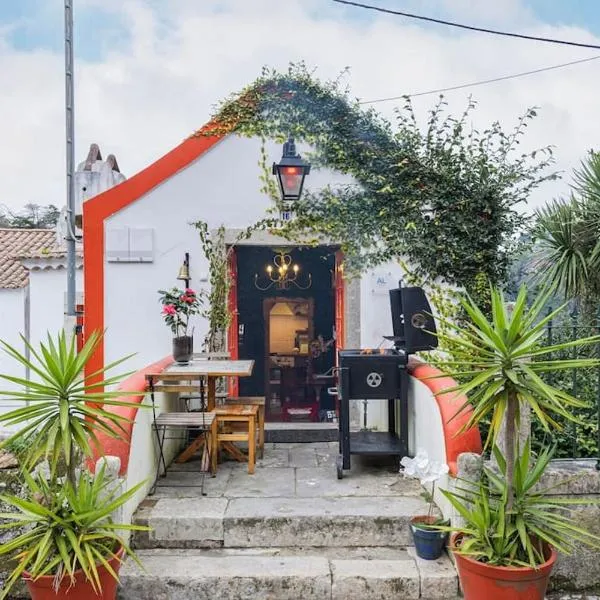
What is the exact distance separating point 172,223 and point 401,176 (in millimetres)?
2650

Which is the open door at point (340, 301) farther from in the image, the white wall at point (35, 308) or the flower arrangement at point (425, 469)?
the white wall at point (35, 308)

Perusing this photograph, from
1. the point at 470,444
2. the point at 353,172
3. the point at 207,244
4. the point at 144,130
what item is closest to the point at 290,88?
the point at 353,172

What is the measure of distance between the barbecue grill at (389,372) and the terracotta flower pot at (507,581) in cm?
168

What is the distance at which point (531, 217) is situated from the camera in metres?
6.11

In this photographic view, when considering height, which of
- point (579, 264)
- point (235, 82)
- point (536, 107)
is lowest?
point (579, 264)

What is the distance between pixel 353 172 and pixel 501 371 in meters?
3.73

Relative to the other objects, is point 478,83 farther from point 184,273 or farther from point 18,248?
point 18,248

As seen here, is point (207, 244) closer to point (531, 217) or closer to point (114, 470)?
point (114, 470)

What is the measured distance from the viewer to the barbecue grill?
4.40 m

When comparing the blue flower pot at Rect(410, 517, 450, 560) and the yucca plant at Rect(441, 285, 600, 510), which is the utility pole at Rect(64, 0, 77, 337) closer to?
the blue flower pot at Rect(410, 517, 450, 560)

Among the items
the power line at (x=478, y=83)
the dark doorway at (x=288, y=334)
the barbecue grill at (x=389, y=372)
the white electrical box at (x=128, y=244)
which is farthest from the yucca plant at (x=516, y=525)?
the dark doorway at (x=288, y=334)

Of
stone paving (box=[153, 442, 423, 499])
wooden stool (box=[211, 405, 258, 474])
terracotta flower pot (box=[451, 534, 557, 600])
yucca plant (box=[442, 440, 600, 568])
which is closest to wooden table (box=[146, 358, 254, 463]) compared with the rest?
wooden stool (box=[211, 405, 258, 474])

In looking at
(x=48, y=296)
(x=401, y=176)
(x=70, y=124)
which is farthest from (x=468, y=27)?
(x=48, y=296)

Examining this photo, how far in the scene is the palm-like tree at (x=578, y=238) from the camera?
589cm
